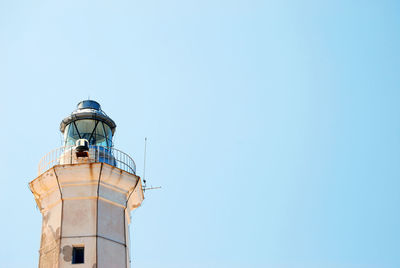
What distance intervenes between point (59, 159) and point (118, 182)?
7.11ft

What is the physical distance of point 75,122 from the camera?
2058 cm

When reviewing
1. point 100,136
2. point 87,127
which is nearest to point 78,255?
point 100,136

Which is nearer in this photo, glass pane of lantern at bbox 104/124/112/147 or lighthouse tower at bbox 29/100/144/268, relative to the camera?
lighthouse tower at bbox 29/100/144/268

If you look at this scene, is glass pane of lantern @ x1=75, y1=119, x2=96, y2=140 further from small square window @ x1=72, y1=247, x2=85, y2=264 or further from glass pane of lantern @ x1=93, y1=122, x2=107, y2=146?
small square window @ x1=72, y1=247, x2=85, y2=264

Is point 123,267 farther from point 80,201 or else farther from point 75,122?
point 75,122

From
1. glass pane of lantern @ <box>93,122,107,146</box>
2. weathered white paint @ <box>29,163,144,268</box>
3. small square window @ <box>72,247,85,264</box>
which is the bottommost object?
small square window @ <box>72,247,85,264</box>

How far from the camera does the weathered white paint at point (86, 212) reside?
17672mm

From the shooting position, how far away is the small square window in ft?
57.4

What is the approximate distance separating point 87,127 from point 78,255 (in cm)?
475

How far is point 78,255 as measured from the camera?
17.6 metres

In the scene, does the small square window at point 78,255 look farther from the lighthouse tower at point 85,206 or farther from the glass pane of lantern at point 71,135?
the glass pane of lantern at point 71,135

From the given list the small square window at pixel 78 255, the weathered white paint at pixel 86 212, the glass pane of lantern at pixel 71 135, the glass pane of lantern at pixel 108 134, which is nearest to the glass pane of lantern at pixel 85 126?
the glass pane of lantern at pixel 71 135

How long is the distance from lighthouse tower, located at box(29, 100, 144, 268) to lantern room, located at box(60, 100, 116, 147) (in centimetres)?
44

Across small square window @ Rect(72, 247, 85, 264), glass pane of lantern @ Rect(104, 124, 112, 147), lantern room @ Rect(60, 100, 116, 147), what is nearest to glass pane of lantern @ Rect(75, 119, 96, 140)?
lantern room @ Rect(60, 100, 116, 147)
